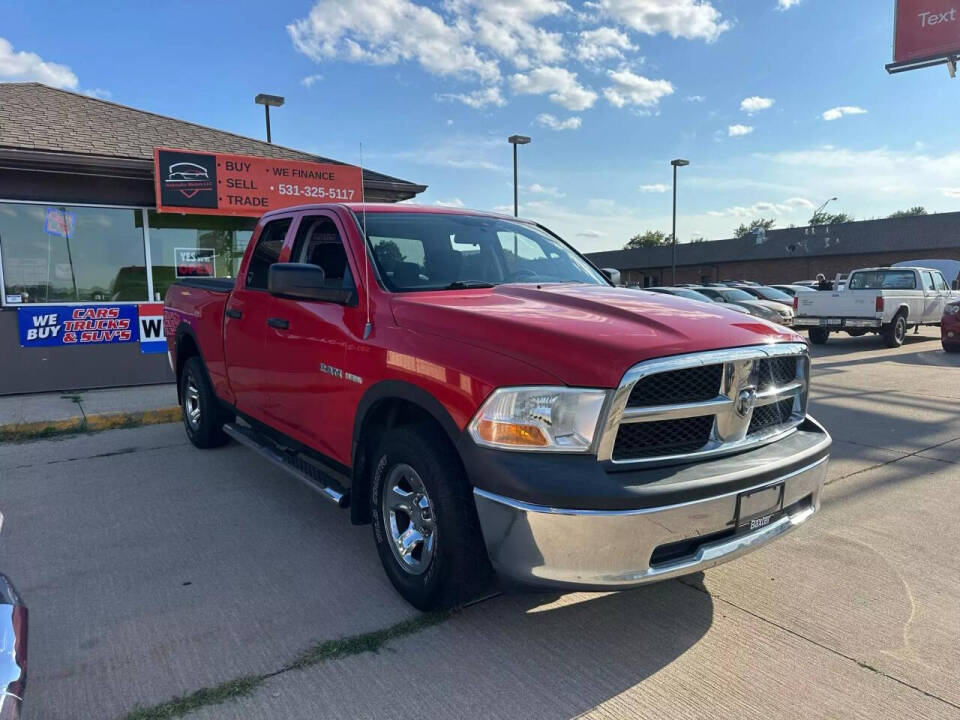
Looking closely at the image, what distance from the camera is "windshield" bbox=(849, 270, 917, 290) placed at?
1594 cm

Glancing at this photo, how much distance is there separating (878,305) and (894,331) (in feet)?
2.86

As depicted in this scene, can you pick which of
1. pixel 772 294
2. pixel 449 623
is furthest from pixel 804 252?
pixel 449 623

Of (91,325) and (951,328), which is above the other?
(91,325)

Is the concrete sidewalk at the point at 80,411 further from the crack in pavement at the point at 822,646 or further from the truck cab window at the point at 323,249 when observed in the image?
the crack in pavement at the point at 822,646

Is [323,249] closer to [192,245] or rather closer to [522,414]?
[522,414]

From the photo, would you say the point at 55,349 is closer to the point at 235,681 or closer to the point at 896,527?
the point at 235,681

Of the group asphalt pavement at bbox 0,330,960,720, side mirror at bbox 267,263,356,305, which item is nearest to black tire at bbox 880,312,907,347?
asphalt pavement at bbox 0,330,960,720

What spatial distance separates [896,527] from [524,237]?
9.94 feet

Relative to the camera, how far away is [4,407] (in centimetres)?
782

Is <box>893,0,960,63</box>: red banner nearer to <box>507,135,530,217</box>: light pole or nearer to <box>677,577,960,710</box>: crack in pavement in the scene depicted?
<box>507,135,530,217</box>: light pole

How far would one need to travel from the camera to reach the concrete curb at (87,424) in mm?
6898

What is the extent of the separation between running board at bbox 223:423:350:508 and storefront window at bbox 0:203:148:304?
5534mm

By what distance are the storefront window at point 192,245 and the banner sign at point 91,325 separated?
0.46 m

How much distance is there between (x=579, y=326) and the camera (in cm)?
273
